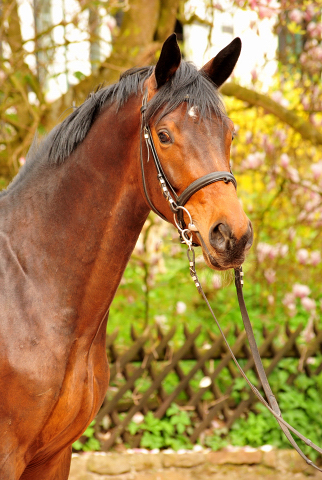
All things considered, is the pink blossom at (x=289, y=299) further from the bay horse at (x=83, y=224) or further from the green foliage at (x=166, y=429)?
the bay horse at (x=83, y=224)

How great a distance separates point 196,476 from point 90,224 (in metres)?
2.85

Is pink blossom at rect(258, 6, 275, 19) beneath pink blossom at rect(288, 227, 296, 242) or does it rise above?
above

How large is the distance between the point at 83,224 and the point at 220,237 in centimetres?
56

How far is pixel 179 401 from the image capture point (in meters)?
4.21

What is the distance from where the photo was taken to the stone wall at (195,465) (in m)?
3.69

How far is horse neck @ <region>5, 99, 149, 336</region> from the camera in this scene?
179cm

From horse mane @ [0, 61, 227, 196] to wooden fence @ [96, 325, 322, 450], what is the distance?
7.83 ft

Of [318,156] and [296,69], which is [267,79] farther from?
[318,156]

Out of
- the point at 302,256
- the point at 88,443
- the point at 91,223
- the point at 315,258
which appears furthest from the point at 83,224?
the point at 315,258

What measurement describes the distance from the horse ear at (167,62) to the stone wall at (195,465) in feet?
10.1

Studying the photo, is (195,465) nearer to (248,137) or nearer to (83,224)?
(83,224)

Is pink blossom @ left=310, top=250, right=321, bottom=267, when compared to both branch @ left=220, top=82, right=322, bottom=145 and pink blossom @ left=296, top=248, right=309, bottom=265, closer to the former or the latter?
pink blossom @ left=296, top=248, right=309, bottom=265

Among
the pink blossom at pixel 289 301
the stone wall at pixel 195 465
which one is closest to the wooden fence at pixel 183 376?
the stone wall at pixel 195 465

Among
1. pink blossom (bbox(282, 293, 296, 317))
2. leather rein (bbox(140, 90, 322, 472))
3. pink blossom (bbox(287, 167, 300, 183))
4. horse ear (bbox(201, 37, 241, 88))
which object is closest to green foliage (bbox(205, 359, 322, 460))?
pink blossom (bbox(282, 293, 296, 317))
